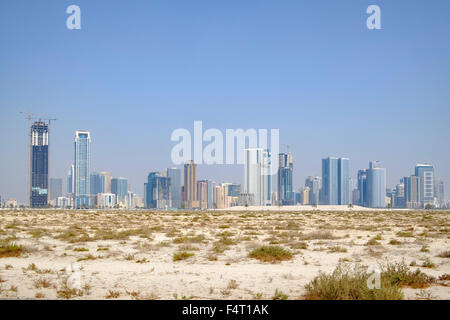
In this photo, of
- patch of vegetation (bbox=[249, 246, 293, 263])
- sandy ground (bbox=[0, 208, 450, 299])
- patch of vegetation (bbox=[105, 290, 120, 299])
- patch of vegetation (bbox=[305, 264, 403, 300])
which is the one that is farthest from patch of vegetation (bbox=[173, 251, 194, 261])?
patch of vegetation (bbox=[305, 264, 403, 300])

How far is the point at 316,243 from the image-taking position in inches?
1163

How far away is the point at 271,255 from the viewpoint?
22.5m

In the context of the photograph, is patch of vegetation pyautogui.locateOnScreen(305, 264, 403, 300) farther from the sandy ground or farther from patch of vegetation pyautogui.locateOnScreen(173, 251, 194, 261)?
patch of vegetation pyautogui.locateOnScreen(173, 251, 194, 261)

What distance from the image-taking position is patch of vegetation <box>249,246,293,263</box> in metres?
22.2

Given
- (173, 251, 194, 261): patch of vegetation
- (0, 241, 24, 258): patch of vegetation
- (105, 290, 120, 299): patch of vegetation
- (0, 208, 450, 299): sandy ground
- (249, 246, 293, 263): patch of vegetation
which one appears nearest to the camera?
(105, 290, 120, 299): patch of vegetation

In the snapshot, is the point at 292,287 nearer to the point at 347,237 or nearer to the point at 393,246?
the point at 393,246

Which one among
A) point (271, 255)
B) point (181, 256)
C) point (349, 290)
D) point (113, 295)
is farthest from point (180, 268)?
point (349, 290)

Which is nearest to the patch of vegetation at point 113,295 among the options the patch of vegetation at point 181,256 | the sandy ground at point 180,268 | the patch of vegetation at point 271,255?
the sandy ground at point 180,268

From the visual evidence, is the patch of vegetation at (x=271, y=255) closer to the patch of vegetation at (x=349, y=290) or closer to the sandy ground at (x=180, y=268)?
the sandy ground at (x=180, y=268)

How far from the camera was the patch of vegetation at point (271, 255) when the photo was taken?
22234 mm

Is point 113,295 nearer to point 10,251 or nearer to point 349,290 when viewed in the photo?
point 349,290

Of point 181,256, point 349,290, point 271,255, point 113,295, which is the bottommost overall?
point 181,256
